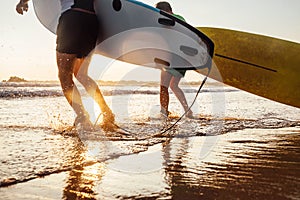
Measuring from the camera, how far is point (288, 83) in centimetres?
379

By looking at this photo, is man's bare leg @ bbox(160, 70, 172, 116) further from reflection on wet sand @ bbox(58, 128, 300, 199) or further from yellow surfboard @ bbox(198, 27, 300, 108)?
reflection on wet sand @ bbox(58, 128, 300, 199)

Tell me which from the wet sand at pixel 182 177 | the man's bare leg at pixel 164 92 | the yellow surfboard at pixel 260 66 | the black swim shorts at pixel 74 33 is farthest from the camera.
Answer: the man's bare leg at pixel 164 92

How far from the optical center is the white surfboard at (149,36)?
11.9 ft

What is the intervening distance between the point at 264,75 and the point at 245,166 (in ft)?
6.39

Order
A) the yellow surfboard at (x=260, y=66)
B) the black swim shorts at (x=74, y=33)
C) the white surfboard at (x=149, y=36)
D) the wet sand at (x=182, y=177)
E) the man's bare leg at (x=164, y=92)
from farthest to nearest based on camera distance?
1. the man's bare leg at (x=164, y=92)
2. the yellow surfboard at (x=260, y=66)
3. the white surfboard at (x=149, y=36)
4. the black swim shorts at (x=74, y=33)
5. the wet sand at (x=182, y=177)

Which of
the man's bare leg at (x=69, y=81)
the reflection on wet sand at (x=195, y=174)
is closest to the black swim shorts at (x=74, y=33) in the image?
the man's bare leg at (x=69, y=81)

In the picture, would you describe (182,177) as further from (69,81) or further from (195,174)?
(69,81)

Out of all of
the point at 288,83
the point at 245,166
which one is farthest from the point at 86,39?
the point at 288,83

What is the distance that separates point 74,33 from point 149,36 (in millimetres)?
895

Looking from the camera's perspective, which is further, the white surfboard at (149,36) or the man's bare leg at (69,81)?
the white surfboard at (149,36)

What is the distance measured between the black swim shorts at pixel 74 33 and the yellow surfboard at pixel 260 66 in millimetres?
1569

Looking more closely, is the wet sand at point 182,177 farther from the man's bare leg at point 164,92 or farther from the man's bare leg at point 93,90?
the man's bare leg at point 164,92

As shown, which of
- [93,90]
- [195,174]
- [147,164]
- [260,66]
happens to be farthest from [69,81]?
[260,66]

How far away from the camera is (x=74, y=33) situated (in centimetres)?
327
